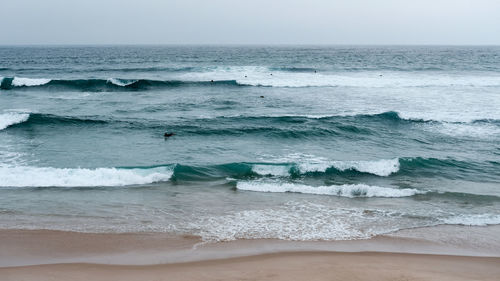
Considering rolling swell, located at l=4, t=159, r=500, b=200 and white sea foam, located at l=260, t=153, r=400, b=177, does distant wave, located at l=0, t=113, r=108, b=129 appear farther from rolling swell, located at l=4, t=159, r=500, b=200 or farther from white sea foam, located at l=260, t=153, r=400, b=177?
white sea foam, located at l=260, t=153, r=400, b=177

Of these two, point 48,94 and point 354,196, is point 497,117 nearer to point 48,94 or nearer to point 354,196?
point 354,196

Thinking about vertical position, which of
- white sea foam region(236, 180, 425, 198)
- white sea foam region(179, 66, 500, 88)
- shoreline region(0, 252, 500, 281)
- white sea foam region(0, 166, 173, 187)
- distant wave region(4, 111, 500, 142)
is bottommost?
shoreline region(0, 252, 500, 281)

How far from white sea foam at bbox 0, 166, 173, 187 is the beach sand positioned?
12.1ft

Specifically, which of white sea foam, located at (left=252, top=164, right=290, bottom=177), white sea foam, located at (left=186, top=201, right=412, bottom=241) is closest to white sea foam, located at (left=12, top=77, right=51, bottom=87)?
white sea foam, located at (left=252, top=164, right=290, bottom=177)

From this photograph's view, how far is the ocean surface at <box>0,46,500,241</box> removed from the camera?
32.5 feet

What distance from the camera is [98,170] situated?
519 inches

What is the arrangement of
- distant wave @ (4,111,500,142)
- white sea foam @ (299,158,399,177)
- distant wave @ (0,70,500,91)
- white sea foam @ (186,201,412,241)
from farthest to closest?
distant wave @ (0,70,500,91), distant wave @ (4,111,500,142), white sea foam @ (299,158,399,177), white sea foam @ (186,201,412,241)

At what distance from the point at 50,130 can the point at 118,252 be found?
43.8 ft

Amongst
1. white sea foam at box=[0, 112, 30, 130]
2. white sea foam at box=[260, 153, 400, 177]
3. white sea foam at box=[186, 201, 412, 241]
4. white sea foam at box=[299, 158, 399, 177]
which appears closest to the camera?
white sea foam at box=[186, 201, 412, 241]

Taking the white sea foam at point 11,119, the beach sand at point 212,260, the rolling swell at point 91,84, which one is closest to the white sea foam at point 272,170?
the beach sand at point 212,260

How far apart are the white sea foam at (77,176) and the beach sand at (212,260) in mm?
3691

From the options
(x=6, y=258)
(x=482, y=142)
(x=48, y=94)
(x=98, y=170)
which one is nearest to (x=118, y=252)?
(x=6, y=258)

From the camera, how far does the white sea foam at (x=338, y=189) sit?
12.0 meters

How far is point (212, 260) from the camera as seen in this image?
7.77 metres
